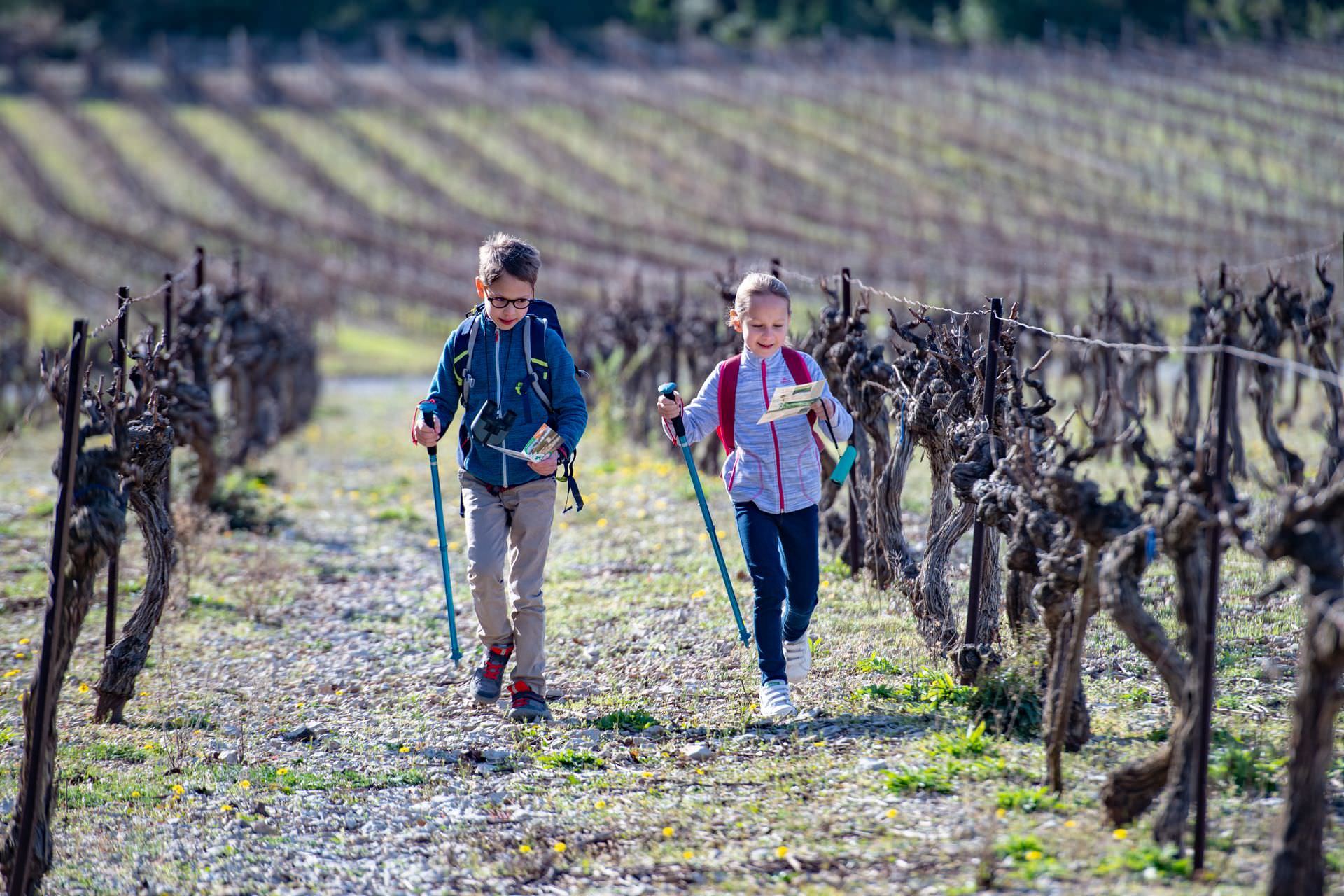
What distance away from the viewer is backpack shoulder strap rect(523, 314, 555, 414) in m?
5.91

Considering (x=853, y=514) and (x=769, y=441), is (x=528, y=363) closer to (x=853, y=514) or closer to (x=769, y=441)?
(x=769, y=441)

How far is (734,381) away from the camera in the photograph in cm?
579

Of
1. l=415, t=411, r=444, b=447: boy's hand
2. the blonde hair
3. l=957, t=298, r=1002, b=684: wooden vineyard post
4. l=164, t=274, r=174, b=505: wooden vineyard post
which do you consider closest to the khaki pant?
l=415, t=411, r=444, b=447: boy's hand

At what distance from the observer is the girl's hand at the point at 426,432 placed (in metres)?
5.87

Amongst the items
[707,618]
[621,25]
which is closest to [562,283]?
[707,618]

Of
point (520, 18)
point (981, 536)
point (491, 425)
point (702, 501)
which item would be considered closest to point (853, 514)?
point (702, 501)

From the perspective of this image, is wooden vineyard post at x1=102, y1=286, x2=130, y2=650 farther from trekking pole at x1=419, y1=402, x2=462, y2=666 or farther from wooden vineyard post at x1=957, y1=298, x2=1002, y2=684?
wooden vineyard post at x1=957, y1=298, x2=1002, y2=684

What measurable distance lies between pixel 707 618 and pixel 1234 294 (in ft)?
18.5

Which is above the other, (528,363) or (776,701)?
(528,363)

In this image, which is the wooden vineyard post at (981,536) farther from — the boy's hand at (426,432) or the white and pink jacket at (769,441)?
the boy's hand at (426,432)

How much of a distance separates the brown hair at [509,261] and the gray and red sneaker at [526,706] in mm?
1683

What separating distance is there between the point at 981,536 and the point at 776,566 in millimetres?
832

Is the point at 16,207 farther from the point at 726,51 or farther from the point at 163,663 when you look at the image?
the point at 163,663

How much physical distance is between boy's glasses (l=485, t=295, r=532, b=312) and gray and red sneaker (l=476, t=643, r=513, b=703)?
1444mm
